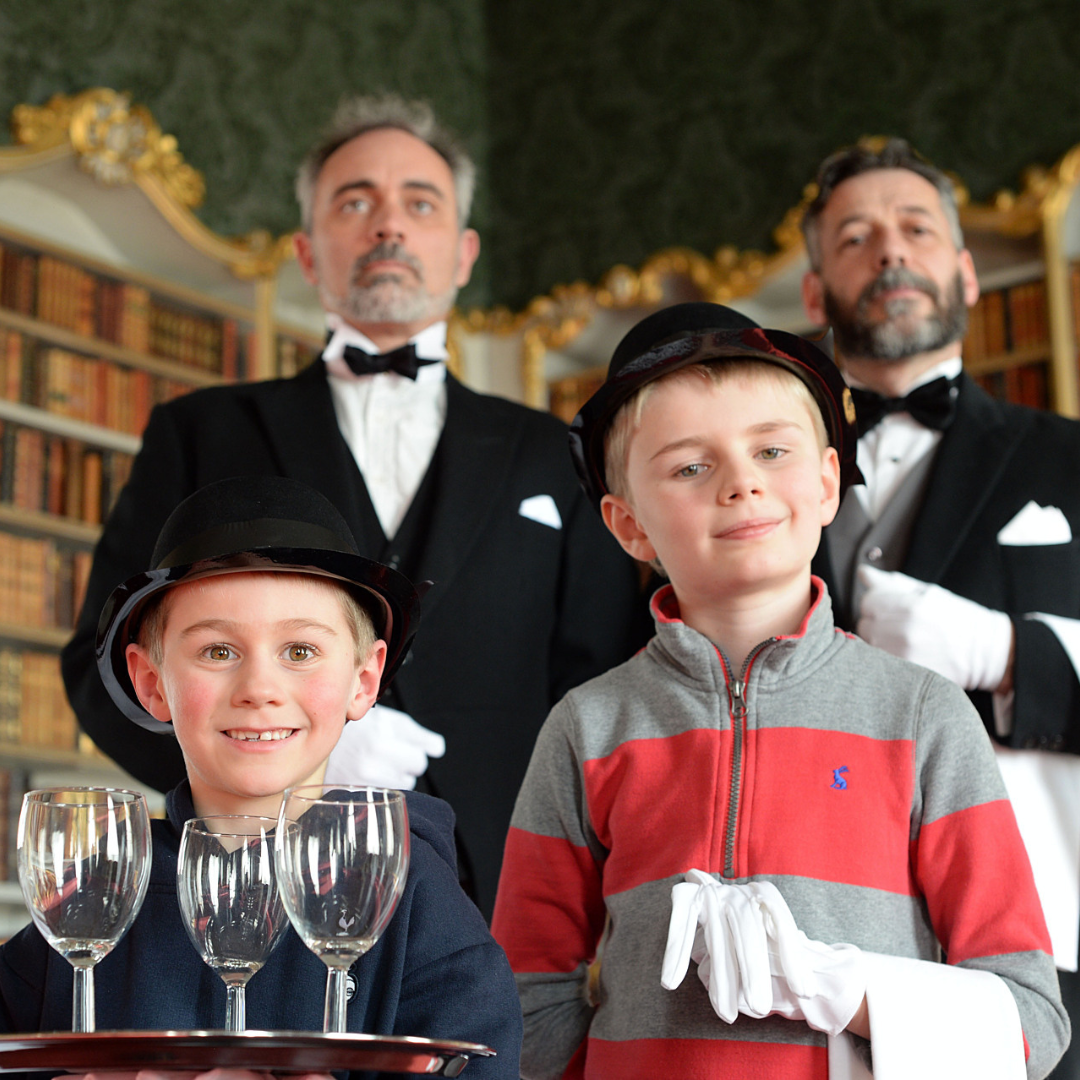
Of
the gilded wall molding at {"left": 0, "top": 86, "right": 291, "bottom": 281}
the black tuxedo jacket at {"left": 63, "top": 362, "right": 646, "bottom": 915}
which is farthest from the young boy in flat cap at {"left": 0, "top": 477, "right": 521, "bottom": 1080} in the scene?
the gilded wall molding at {"left": 0, "top": 86, "right": 291, "bottom": 281}

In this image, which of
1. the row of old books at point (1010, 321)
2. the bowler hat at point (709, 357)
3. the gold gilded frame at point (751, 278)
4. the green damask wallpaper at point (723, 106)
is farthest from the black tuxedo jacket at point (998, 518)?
the green damask wallpaper at point (723, 106)

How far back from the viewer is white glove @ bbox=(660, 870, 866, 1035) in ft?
3.71

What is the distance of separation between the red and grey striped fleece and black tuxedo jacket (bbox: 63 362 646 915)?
43cm

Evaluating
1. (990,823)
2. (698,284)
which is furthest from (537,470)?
(698,284)

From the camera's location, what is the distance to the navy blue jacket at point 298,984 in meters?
1.13

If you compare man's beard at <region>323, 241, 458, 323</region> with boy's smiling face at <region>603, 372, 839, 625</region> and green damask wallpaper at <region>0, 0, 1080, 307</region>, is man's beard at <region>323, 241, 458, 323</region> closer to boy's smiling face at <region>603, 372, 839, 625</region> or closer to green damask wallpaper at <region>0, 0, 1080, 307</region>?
boy's smiling face at <region>603, 372, 839, 625</region>

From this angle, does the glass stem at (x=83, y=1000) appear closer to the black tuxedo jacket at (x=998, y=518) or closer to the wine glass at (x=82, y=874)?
the wine glass at (x=82, y=874)

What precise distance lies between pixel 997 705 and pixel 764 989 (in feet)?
2.18

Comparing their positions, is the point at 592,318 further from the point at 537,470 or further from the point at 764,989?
the point at 764,989

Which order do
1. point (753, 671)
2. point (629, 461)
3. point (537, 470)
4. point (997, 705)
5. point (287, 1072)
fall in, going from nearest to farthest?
point (287, 1072) < point (753, 671) < point (629, 461) < point (997, 705) < point (537, 470)

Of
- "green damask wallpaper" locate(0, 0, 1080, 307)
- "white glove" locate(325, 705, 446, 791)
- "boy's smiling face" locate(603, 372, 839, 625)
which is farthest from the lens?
"green damask wallpaper" locate(0, 0, 1080, 307)

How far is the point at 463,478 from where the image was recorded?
2.03 metres

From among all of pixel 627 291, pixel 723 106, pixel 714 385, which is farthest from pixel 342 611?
pixel 723 106

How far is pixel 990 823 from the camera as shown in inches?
49.6
